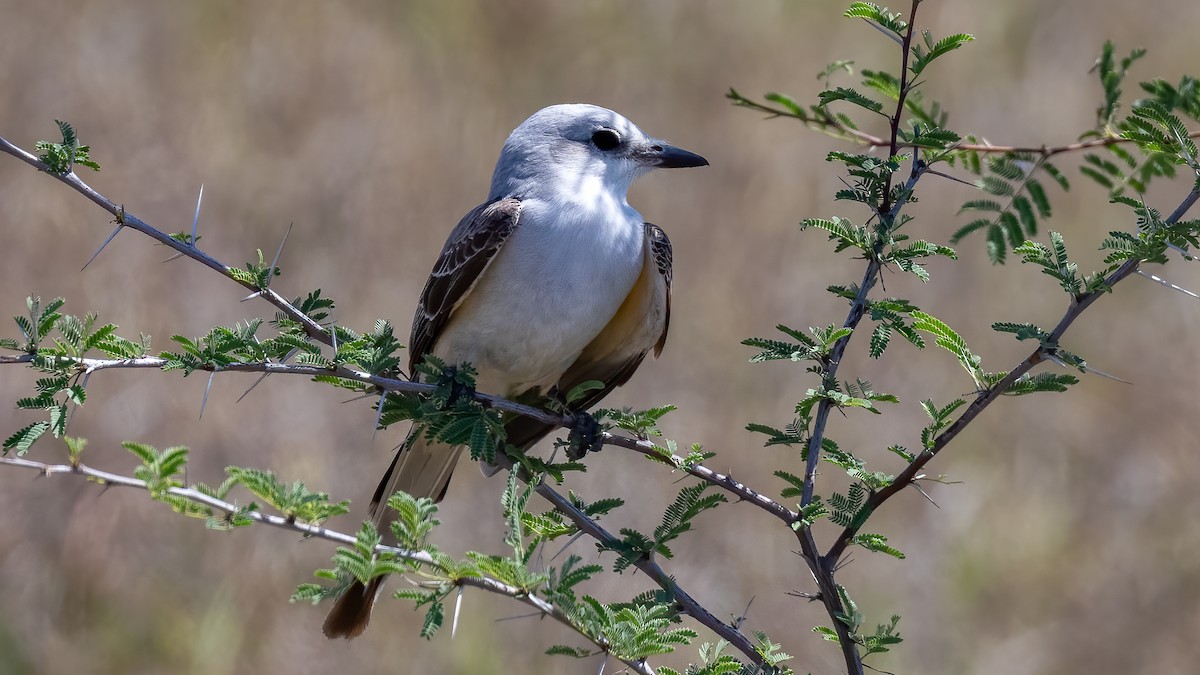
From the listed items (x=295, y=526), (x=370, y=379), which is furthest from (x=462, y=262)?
(x=295, y=526)

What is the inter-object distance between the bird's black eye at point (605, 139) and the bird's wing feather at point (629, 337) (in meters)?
0.39

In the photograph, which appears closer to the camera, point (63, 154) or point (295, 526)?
point (295, 526)

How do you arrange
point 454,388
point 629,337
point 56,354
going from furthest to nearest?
point 629,337, point 454,388, point 56,354

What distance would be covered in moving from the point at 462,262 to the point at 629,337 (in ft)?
2.25

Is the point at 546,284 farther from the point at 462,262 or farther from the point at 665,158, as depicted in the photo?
the point at 665,158

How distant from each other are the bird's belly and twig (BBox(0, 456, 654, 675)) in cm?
145

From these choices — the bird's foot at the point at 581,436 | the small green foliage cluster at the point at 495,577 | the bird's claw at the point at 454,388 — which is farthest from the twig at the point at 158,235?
the bird's foot at the point at 581,436

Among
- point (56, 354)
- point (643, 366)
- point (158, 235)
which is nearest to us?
point (56, 354)

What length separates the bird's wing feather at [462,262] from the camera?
414 cm

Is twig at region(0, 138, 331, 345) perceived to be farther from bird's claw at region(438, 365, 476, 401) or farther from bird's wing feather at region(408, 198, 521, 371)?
bird's wing feather at region(408, 198, 521, 371)

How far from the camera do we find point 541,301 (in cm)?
409

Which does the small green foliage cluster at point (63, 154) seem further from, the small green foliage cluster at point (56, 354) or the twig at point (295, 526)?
the twig at point (295, 526)

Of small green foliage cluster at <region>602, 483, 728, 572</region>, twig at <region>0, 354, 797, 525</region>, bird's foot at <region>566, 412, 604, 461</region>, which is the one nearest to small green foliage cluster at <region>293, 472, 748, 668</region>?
small green foliage cluster at <region>602, 483, 728, 572</region>

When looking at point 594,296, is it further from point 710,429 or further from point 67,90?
point 67,90
